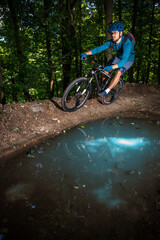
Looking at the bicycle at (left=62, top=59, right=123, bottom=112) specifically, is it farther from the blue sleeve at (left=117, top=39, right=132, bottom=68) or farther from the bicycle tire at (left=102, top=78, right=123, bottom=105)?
the blue sleeve at (left=117, top=39, right=132, bottom=68)

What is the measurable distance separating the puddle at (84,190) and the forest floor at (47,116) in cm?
46

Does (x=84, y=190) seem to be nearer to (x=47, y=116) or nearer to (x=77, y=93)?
(x=47, y=116)

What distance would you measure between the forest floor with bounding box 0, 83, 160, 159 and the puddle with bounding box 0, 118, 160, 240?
1.50ft

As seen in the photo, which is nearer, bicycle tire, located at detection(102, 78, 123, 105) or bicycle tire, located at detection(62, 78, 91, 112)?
bicycle tire, located at detection(62, 78, 91, 112)

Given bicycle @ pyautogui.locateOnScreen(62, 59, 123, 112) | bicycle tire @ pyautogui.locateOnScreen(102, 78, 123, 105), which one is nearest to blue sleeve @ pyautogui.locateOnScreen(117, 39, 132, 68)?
bicycle @ pyautogui.locateOnScreen(62, 59, 123, 112)

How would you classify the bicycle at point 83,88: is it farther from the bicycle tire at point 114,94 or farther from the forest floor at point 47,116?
the forest floor at point 47,116

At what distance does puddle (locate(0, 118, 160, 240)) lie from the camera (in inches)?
72.4

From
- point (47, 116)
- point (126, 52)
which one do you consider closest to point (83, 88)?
point (47, 116)

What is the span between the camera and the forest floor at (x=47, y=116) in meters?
3.70

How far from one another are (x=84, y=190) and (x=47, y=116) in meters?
2.89

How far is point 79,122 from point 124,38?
2.78m

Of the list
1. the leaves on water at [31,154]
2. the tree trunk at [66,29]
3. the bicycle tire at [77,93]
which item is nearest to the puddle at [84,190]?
the leaves on water at [31,154]

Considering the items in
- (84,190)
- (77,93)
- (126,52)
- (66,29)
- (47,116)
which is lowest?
(84,190)

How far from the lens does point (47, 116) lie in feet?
15.6
